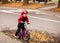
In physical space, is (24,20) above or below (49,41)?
above

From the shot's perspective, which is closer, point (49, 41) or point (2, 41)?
point (2, 41)

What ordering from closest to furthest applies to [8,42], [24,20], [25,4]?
[8,42]
[24,20]
[25,4]

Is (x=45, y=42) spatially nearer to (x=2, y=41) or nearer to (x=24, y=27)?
(x=24, y=27)

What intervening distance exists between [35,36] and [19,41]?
1467 mm

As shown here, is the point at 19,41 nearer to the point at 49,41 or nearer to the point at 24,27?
the point at 24,27

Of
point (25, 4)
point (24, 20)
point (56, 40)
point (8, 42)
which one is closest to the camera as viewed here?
point (8, 42)

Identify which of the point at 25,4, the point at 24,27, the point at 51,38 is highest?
the point at 24,27

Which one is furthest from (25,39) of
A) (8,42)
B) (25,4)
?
(25,4)

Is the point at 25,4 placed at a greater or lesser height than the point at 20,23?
lesser

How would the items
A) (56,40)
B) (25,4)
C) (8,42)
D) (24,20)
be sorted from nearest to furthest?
1. (8,42)
2. (24,20)
3. (56,40)
4. (25,4)

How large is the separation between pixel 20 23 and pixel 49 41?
1.39 meters

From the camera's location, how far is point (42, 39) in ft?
35.5

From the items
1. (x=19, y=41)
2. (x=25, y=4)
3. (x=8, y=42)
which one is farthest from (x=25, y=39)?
(x=25, y=4)

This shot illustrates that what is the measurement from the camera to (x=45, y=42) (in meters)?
10.3
